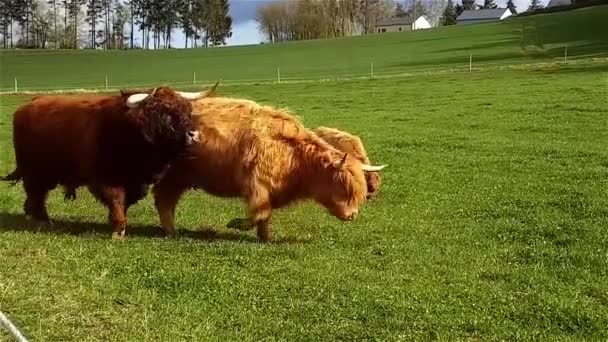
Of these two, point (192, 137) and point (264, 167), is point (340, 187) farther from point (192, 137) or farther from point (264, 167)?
point (192, 137)

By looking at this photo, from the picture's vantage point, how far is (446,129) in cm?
2116

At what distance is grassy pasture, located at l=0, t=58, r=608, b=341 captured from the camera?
649cm

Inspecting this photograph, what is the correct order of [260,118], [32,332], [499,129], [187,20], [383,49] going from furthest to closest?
1. [187,20]
2. [383,49]
3. [499,129]
4. [260,118]
5. [32,332]

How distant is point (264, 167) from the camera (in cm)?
984

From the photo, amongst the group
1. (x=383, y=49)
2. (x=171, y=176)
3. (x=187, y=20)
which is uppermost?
(x=187, y=20)

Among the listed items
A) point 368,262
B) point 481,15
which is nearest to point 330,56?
point 368,262

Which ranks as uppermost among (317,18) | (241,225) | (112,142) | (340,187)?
(317,18)

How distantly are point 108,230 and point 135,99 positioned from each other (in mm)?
1896

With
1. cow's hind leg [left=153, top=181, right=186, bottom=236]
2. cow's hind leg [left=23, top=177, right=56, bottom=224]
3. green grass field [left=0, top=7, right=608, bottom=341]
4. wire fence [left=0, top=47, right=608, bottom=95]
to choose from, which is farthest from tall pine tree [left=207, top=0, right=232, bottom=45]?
cow's hind leg [left=153, top=181, right=186, bottom=236]

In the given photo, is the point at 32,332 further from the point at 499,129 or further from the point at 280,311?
the point at 499,129

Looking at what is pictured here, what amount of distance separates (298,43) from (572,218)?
292 ft

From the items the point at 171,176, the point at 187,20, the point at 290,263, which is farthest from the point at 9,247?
the point at 187,20

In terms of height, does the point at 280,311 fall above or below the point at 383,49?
below

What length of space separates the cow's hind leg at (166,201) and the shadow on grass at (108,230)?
0.50 feet
